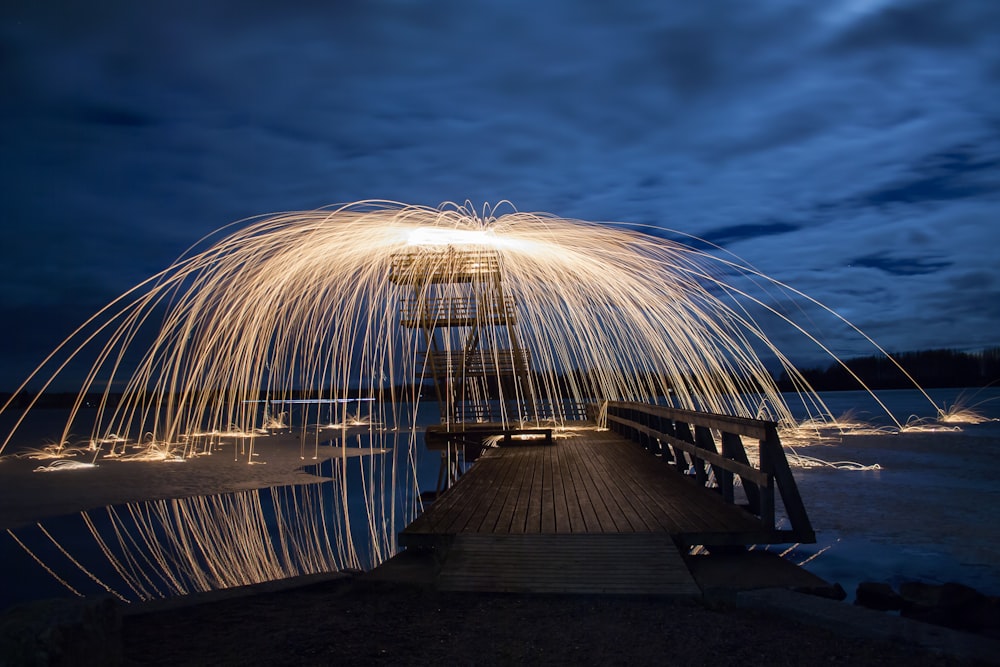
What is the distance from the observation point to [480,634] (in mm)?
4078

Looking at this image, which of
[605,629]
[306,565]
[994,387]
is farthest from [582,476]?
[994,387]

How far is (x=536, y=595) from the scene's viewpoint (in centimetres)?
479

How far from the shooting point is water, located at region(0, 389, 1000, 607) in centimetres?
789

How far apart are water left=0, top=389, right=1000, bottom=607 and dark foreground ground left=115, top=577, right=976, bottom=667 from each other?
3.82 meters

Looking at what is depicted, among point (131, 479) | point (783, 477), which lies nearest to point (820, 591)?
point (783, 477)

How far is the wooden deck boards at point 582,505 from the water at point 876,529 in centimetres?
188

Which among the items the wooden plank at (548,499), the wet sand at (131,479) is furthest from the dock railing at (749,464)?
the wet sand at (131,479)

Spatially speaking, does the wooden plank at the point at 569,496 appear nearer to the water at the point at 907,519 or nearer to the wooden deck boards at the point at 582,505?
the wooden deck boards at the point at 582,505

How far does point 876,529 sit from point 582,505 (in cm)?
521

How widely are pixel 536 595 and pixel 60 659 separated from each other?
9.14 ft

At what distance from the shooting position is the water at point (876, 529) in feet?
25.9

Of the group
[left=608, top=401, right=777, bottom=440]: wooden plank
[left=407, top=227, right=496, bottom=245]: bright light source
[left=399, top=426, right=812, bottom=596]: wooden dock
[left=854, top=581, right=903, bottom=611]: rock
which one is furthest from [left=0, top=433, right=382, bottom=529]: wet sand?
[left=854, top=581, right=903, bottom=611]: rock

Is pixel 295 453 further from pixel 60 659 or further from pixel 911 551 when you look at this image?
pixel 60 659

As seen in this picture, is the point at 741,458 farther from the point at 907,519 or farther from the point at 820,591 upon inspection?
the point at 907,519
